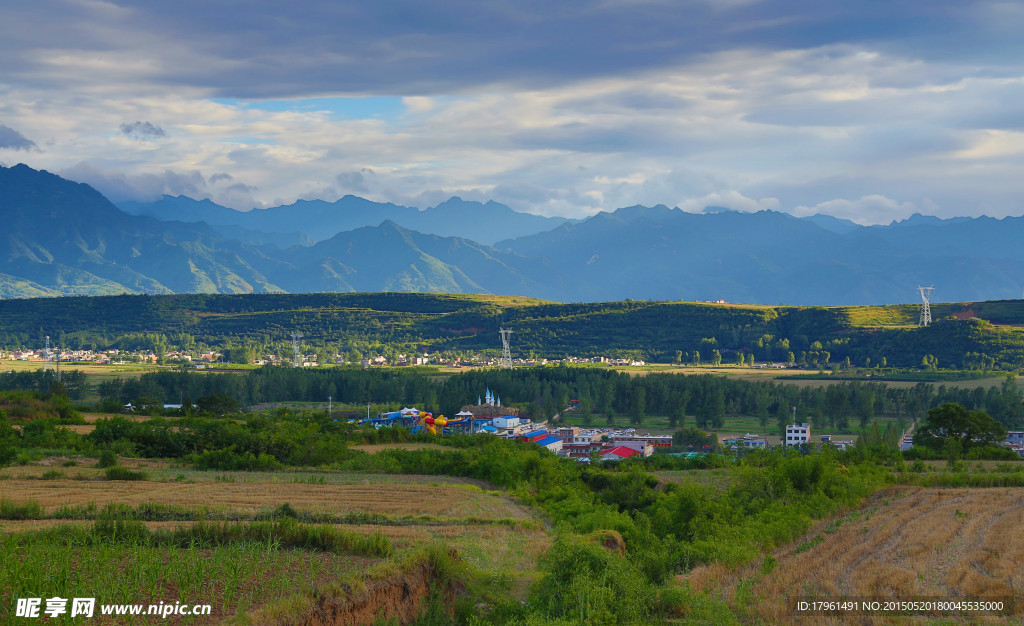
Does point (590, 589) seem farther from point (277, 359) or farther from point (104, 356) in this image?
point (104, 356)

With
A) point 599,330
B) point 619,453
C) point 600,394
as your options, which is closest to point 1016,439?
point 619,453

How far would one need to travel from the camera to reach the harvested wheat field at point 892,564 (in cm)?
1600

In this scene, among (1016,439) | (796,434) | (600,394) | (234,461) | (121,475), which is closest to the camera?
(121,475)

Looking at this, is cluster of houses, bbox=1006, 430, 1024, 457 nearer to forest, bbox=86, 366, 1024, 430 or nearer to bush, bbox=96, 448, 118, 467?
forest, bbox=86, 366, 1024, 430

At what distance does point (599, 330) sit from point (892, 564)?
149968 mm

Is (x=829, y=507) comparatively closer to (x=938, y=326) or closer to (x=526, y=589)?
(x=526, y=589)

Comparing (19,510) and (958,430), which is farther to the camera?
(958,430)

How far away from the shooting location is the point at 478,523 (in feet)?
82.6

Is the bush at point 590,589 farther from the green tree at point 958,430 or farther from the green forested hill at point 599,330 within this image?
the green forested hill at point 599,330

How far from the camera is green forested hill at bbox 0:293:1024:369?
12950 cm

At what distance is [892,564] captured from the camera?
18.7 meters

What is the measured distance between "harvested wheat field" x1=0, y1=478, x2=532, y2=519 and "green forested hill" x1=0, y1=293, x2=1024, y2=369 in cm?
10386

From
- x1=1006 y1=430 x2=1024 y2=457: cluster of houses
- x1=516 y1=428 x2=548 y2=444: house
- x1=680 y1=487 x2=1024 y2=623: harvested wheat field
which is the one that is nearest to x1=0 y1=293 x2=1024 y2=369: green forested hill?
x1=1006 y1=430 x2=1024 y2=457: cluster of houses

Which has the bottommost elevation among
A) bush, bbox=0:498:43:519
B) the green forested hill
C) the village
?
bush, bbox=0:498:43:519
